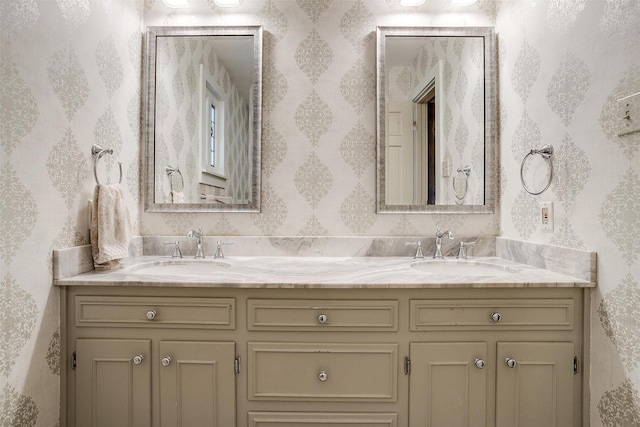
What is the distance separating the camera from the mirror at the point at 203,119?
6.20ft

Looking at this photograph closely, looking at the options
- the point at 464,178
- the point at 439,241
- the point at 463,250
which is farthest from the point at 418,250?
the point at 464,178

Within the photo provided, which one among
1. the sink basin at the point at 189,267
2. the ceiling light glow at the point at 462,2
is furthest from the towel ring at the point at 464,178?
the sink basin at the point at 189,267

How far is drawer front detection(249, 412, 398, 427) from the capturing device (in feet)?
4.30

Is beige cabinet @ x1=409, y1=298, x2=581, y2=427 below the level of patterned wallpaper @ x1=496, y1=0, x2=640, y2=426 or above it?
below

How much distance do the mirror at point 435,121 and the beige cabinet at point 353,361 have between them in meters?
0.70

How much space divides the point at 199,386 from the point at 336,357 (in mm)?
510

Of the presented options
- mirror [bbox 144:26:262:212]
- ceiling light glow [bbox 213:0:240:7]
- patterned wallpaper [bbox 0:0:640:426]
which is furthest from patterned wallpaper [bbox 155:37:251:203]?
ceiling light glow [bbox 213:0:240:7]

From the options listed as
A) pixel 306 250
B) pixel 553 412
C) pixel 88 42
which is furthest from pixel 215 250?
pixel 553 412

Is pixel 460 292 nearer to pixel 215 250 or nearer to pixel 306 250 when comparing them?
pixel 306 250

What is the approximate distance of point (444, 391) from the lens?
1.30m

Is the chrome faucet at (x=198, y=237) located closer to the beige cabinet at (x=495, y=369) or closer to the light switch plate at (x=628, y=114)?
the beige cabinet at (x=495, y=369)

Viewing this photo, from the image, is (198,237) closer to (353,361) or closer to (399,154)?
(353,361)

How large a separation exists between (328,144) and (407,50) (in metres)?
0.64

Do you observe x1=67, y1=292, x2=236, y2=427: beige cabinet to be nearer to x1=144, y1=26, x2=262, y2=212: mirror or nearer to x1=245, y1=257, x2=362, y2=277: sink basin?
x1=245, y1=257, x2=362, y2=277: sink basin
